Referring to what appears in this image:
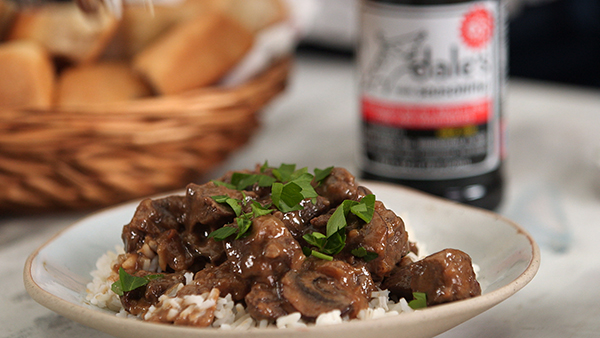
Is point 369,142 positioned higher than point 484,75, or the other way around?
point 484,75

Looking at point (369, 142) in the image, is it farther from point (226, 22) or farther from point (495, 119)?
point (226, 22)

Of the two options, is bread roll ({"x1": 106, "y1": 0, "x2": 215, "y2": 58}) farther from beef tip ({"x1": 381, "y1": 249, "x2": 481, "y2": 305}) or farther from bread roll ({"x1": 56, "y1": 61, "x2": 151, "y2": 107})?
beef tip ({"x1": 381, "y1": 249, "x2": 481, "y2": 305})

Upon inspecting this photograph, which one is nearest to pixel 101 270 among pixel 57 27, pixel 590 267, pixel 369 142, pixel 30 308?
pixel 30 308

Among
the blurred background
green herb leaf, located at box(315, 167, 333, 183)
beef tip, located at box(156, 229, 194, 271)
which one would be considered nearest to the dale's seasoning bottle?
green herb leaf, located at box(315, 167, 333, 183)

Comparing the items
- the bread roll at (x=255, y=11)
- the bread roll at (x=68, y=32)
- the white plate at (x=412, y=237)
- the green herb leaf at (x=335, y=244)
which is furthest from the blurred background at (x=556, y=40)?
the green herb leaf at (x=335, y=244)

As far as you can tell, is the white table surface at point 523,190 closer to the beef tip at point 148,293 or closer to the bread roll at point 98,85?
the beef tip at point 148,293

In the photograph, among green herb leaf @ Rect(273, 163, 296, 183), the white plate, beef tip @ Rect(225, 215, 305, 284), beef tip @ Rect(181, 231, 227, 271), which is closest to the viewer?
the white plate
